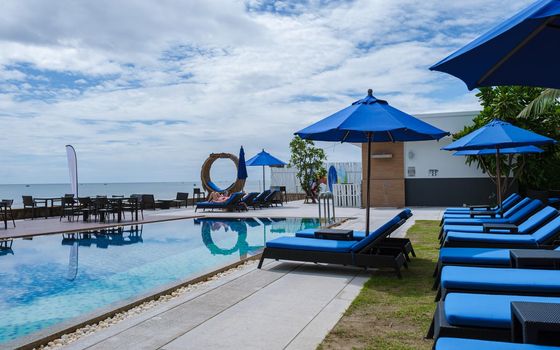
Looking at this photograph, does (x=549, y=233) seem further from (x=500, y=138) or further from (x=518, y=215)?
(x=500, y=138)

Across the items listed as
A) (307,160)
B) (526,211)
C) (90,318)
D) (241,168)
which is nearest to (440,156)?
(307,160)

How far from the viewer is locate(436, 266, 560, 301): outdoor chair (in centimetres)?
360

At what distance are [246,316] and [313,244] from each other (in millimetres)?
2400

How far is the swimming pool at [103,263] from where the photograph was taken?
5.97 m

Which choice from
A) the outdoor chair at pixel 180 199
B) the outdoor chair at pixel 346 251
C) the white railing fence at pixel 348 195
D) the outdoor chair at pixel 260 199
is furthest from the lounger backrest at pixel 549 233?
the outdoor chair at pixel 180 199

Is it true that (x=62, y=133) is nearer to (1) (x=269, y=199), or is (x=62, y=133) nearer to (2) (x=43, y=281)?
(1) (x=269, y=199)

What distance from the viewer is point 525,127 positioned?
1561 cm

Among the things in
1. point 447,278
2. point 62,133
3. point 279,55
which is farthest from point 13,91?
point 447,278

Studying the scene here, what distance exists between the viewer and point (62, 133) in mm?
30234

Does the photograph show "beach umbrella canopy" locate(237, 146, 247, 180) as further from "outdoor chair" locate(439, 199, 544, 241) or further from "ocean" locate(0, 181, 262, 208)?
"outdoor chair" locate(439, 199, 544, 241)

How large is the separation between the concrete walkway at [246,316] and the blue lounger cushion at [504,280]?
3.87ft

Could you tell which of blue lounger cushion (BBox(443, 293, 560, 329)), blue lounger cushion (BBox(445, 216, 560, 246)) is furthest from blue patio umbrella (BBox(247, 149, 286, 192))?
blue lounger cushion (BBox(443, 293, 560, 329))

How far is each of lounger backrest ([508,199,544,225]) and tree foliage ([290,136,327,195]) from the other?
16104mm

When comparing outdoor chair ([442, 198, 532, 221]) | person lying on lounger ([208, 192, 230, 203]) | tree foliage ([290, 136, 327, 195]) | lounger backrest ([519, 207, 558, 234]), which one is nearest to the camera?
lounger backrest ([519, 207, 558, 234])
